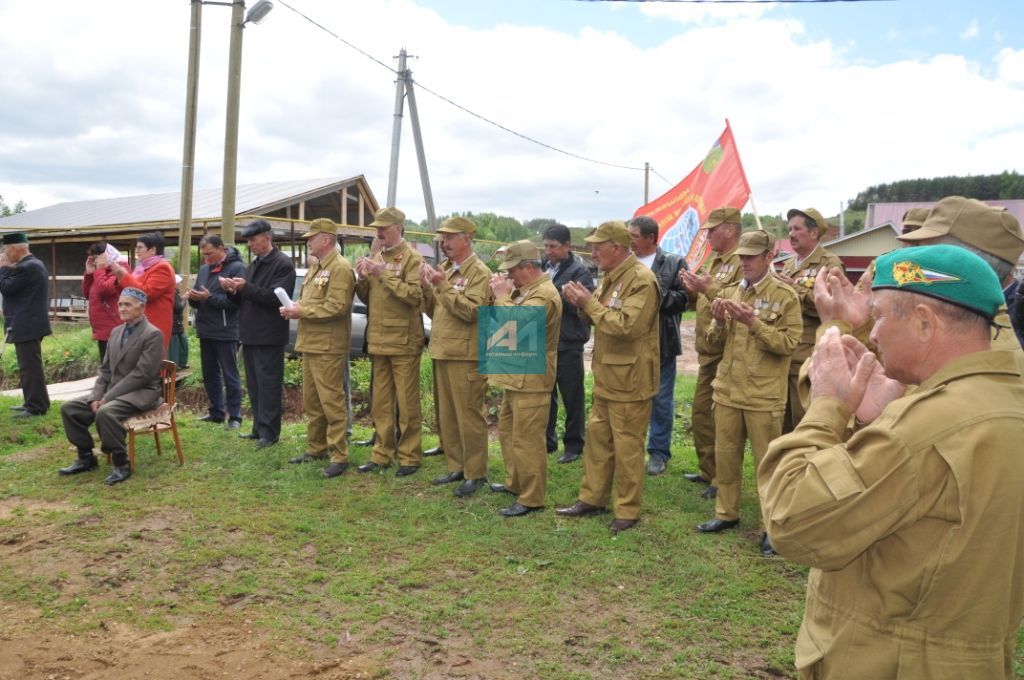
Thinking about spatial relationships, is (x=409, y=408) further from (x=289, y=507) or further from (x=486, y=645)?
(x=486, y=645)

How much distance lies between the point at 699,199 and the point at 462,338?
3924 millimetres

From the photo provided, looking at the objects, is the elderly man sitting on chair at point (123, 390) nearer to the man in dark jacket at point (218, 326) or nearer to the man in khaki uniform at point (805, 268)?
the man in dark jacket at point (218, 326)

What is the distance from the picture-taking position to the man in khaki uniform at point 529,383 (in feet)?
18.4

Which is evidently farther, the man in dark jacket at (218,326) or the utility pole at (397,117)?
the utility pole at (397,117)

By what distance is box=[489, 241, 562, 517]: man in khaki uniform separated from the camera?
5.61 metres

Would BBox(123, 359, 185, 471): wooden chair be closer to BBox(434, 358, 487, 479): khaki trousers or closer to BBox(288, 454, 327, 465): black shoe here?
BBox(288, 454, 327, 465): black shoe

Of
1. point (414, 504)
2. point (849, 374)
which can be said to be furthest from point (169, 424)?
point (849, 374)

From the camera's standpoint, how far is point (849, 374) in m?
1.85

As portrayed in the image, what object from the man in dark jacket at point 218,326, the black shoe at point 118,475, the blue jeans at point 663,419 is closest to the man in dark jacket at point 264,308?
the man in dark jacket at point 218,326

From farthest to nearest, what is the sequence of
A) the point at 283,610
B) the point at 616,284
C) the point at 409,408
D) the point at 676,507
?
the point at 409,408 < the point at 676,507 < the point at 616,284 < the point at 283,610

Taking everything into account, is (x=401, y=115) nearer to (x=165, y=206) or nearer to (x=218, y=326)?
(x=165, y=206)

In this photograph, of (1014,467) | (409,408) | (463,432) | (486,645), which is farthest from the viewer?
(409,408)

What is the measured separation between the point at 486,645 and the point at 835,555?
8.32ft

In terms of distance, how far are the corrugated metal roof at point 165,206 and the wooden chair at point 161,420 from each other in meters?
8.34
